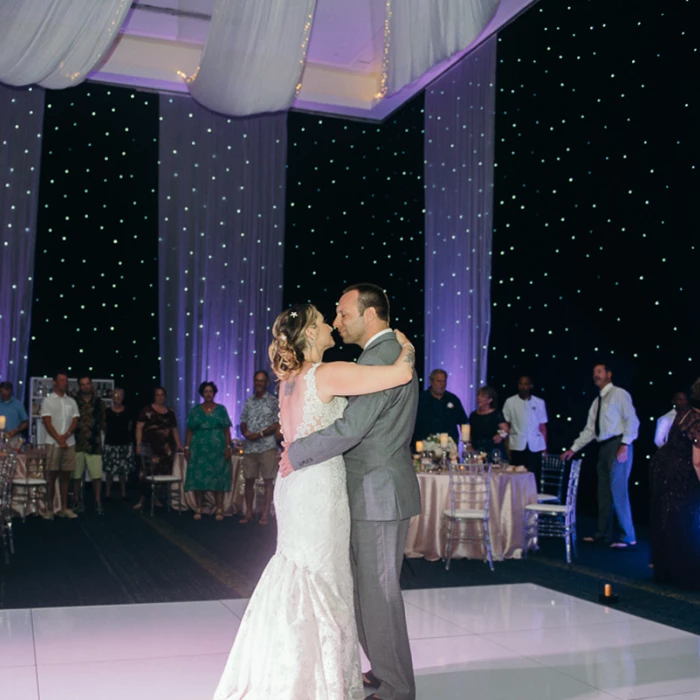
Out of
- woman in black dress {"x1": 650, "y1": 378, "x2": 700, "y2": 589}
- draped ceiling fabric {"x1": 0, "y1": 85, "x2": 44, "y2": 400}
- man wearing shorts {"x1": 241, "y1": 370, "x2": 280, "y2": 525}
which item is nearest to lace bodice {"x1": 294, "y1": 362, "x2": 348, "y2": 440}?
woman in black dress {"x1": 650, "y1": 378, "x2": 700, "y2": 589}

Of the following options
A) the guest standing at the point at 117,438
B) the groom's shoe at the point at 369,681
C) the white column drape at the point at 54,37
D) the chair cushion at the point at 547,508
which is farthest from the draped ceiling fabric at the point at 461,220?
the groom's shoe at the point at 369,681

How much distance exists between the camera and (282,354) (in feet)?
10.8

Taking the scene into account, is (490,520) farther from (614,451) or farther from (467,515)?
(614,451)

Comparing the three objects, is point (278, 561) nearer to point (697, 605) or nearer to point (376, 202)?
point (697, 605)

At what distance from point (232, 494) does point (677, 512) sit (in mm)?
5515

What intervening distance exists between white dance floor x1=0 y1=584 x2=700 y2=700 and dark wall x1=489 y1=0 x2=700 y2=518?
3.86 metres

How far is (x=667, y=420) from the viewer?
7977 millimetres

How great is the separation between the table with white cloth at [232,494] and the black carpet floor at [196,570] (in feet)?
3.70

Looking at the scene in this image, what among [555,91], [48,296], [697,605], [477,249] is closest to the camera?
[697,605]

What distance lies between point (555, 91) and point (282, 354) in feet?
25.4

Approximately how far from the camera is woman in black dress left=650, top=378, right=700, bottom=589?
20.6ft

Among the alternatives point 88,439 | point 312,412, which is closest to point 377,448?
point 312,412

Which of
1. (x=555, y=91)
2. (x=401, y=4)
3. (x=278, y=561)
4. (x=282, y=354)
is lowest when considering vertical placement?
(x=278, y=561)

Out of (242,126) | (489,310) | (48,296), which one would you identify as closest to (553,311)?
(489,310)
